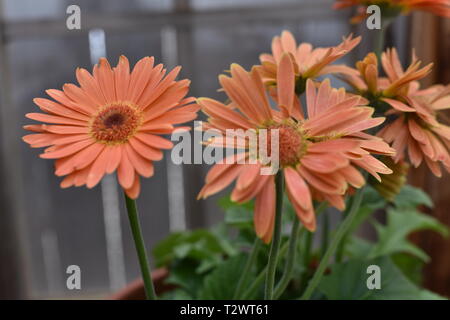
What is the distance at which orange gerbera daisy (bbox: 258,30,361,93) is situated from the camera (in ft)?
0.74

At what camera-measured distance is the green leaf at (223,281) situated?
0.34 m

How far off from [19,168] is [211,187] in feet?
2.91

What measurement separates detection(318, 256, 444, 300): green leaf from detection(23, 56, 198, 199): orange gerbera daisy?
205mm

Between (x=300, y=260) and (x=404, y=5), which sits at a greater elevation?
(x=404, y=5)

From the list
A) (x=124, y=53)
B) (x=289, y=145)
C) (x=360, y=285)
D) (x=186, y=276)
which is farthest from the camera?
(x=124, y=53)

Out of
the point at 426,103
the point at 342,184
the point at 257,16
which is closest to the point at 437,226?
the point at 426,103

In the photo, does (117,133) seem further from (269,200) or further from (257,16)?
(257,16)

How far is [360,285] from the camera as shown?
330 mm

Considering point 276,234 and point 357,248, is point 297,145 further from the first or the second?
point 357,248

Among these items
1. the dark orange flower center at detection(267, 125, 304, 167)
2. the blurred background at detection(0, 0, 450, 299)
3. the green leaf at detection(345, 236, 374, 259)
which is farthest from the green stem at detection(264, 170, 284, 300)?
the blurred background at detection(0, 0, 450, 299)

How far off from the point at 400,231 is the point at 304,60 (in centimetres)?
34

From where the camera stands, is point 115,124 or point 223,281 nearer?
point 115,124

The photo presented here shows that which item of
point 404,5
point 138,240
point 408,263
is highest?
point 404,5

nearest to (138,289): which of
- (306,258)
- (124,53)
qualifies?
(306,258)
